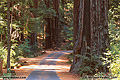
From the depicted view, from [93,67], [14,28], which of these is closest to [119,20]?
[14,28]

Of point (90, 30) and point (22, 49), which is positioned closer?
point (90, 30)

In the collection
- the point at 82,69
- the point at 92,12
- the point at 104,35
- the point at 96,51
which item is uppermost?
the point at 92,12

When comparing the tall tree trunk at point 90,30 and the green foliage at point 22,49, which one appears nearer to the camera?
the tall tree trunk at point 90,30

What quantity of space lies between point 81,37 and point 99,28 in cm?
127

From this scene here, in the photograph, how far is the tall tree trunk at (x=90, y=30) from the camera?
45.8 ft

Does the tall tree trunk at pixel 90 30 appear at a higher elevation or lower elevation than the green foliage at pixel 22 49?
higher

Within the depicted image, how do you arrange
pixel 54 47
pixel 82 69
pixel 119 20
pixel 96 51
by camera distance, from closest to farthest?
pixel 82 69
pixel 96 51
pixel 119 20
pixel 54 47

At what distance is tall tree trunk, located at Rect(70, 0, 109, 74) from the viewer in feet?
45.8

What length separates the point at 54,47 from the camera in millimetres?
51812

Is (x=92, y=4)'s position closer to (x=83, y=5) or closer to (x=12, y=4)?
(x=83, y=5)

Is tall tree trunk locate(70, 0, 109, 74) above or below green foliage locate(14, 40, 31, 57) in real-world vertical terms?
above

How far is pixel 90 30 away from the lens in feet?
46.0

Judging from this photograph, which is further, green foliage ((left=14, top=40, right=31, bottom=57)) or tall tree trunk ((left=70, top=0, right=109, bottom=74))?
green foliage ((left=14, top=40, right=31, bottom=57))

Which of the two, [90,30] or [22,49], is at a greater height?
[90,30]
